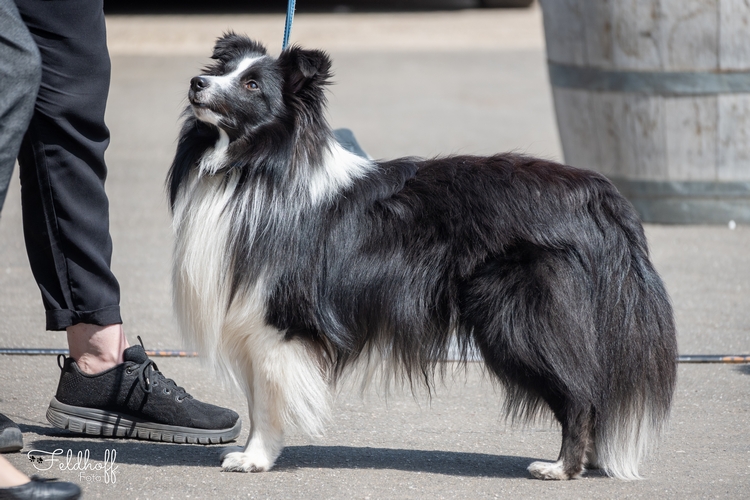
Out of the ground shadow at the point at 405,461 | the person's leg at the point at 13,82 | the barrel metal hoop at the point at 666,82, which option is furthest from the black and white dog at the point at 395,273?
the barrel metal hoop at the point at 666,82

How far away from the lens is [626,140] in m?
6.31

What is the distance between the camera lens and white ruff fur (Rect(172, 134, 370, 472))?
2.97 metres

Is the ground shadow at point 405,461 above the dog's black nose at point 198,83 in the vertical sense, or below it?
below

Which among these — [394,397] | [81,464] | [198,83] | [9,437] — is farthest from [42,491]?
[394,397]

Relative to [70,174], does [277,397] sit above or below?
below

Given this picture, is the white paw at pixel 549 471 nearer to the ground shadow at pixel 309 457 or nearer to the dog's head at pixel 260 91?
the ground shadow at pixel 309 457

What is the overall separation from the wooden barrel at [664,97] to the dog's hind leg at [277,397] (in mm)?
3955

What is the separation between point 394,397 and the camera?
3850 millimetres

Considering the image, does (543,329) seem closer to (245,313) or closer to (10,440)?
(245,313)

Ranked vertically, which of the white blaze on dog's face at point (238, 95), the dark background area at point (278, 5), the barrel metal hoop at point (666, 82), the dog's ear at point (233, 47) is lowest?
the barrel metal hoop at point (666, 82)

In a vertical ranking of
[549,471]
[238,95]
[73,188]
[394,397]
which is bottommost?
[394,397]

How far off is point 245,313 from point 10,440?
0.91 meters

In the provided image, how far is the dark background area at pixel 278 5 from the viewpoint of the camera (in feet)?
59.2

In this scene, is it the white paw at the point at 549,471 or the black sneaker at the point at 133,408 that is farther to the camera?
the black sneaker at the point at 133,408
